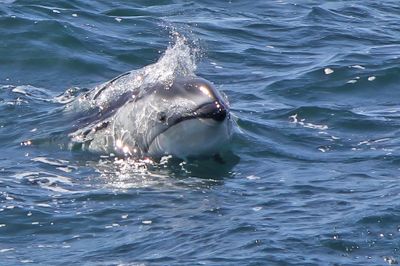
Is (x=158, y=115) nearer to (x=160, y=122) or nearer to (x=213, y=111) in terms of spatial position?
(x=160, y=122)

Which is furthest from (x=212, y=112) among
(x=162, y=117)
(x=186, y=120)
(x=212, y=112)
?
(x=162, y=117)

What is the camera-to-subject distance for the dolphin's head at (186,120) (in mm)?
12781

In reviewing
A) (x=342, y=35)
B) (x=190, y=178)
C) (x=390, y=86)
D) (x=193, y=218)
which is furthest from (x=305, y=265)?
(x=342, y=35)

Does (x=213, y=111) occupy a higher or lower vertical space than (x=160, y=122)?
higher

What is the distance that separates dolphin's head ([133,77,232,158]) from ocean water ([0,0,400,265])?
207 mm

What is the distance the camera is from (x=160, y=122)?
43.6 feet

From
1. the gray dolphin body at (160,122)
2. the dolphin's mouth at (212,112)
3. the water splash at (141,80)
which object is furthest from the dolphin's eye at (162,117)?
the dolphin's mouth at (212,112)

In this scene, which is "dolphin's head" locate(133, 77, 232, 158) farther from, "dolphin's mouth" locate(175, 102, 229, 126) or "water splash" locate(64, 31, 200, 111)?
"water splash" locate(64, 31, 200, 111)

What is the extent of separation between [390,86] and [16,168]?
5735 mm

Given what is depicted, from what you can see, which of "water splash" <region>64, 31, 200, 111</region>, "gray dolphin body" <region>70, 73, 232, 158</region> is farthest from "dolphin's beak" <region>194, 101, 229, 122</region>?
"water splash" <region>64, 31, 200, 111</region>

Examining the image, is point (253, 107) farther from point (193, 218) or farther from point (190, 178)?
point (193, 218)

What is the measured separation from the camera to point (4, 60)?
17.8m

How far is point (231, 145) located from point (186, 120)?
97 cm

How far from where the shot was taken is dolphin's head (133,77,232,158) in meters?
12.8
